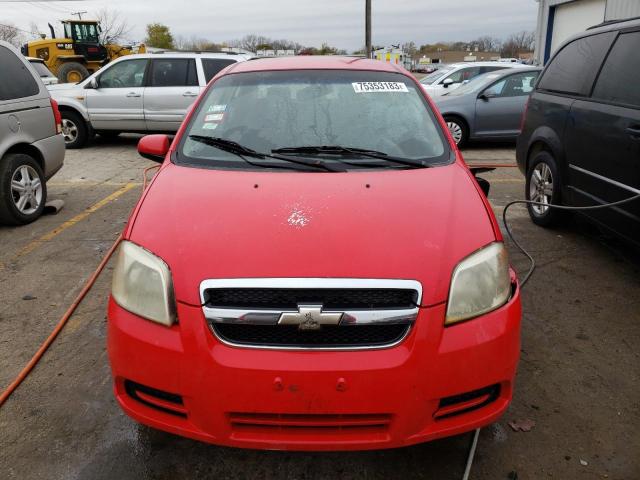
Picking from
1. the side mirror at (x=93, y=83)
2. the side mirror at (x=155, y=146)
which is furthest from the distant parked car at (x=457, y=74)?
the side mirror at (x=155, y=146)

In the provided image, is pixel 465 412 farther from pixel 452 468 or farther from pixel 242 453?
pixel 242 453

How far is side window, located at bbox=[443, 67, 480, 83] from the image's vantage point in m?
13.2

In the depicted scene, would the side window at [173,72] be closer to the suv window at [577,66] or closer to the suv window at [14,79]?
the suv window at [14,79]

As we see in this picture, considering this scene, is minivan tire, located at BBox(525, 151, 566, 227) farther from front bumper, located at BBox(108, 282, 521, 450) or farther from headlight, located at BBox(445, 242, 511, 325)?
front bumper, located at BBox(108, 282, 521, 450)

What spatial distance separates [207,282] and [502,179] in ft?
21.6

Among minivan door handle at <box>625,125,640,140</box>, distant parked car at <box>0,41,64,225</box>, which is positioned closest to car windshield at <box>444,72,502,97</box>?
minivan door handle at <box>625,125,640,140</box>

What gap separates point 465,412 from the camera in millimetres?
2025

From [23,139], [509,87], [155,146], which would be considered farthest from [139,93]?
[155,146]

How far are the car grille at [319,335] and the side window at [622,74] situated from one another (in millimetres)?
3010

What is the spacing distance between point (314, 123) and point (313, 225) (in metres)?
1.06

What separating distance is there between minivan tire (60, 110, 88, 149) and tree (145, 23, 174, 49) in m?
72.1

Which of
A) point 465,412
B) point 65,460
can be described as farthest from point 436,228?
point 65,460

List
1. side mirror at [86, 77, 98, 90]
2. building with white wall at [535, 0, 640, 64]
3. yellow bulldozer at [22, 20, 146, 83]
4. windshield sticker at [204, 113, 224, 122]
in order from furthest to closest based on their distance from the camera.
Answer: yellow bulldozer at [22, 20, 146, 83]
building with white wall at [535, 0, 640, 64]
side mirror at [86, 77, 98, 90]
windshield sticker at [204, 113, 224, 122]

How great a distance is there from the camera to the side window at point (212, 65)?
10008mm
